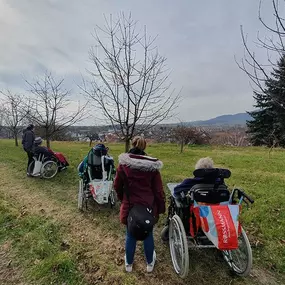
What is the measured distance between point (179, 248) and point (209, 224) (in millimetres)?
607

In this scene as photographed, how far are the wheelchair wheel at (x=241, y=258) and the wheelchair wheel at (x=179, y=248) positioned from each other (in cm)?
62

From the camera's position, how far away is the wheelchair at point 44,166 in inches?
295

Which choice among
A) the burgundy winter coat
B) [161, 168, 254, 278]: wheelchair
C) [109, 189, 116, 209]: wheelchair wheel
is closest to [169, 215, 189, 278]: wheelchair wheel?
[161, 168, 254, 278]: wheelchair

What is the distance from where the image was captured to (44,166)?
7492 millimetres

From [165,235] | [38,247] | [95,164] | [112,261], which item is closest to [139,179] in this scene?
[112,261]

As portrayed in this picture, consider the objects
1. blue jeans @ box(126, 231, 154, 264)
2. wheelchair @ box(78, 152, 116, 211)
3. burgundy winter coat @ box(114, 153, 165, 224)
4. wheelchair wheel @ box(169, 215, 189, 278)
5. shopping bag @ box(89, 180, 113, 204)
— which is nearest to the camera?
wheelchair wheel @ box(169, 215, 189, 278)

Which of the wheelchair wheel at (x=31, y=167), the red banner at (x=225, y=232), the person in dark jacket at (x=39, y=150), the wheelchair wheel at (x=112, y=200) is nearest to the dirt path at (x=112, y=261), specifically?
the wheelchair wheel at (x=112, y=200)

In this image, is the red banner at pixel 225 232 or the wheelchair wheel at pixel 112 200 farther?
the wheelchair wheel at pixel 112 200

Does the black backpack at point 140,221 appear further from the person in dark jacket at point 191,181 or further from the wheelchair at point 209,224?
the person in dark jacket at point 191,181

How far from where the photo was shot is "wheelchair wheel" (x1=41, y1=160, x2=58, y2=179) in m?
7.48

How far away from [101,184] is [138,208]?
2151 millimetres

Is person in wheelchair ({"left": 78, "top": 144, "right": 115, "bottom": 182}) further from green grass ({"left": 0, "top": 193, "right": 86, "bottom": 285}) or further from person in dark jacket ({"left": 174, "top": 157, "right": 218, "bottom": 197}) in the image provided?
person in dark jacket ({"left": 174, "top": 157, "right": 218, "bottom": 197})

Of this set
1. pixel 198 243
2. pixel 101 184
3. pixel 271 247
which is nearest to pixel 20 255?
pixel 101 184

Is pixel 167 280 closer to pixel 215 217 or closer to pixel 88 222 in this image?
pixel 215 217
